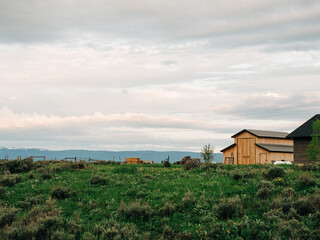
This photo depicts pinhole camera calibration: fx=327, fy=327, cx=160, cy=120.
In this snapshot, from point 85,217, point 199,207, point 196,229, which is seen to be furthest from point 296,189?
point 85,217

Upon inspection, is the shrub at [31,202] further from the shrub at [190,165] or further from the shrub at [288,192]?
the shrub at [190,165]

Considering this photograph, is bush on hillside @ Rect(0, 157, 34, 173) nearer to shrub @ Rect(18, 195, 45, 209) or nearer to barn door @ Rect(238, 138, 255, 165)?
shrub @ Rect(18, 195, 45, 209)

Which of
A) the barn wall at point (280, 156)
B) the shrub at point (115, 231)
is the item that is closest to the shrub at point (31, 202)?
the shrub at point (115, 231)

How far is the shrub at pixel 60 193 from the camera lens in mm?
18445

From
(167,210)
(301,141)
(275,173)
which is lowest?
(167,210)

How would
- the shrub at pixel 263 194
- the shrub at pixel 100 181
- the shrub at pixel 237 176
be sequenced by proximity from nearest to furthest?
the shrub at pixel 263 194 → the shrub at pixel 237 176 → the shrub at pixel 100 181

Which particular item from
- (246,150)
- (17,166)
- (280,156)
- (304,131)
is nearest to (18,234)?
(17,166)

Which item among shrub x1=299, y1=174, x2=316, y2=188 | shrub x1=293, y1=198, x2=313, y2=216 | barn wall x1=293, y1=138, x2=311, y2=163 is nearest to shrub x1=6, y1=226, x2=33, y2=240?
shrub x1=293, y1=198, x2=313, y2=216

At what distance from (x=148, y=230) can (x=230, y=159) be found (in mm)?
49031

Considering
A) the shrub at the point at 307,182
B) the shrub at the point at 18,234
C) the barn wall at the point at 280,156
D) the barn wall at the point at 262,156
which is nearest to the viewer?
the shrub at the point at 18,234

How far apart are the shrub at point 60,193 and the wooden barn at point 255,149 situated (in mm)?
43593

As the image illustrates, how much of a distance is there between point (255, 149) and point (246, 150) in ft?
6.09

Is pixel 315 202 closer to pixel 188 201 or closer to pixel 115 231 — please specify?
pixel 188 201

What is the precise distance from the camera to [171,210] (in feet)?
47.8
